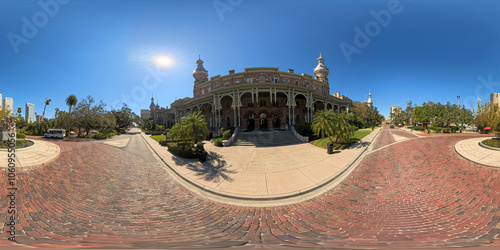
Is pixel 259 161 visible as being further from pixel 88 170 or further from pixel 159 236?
pixel 88 170

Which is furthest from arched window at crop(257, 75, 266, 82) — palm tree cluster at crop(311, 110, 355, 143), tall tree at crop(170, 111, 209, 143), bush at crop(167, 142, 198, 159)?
bush at crop(167, 142, 198, 159)

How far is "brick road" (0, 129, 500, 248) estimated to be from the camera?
11.9ft

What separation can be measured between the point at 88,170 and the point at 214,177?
20.8 ft

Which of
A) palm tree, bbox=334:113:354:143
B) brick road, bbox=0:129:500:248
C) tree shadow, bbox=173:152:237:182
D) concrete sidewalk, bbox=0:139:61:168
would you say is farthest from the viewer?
palm tree, bbox=334:113:354:143

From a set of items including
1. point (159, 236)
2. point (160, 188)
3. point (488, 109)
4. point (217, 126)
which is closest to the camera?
point (159, 236)

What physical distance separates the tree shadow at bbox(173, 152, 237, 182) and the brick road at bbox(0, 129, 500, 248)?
168cm

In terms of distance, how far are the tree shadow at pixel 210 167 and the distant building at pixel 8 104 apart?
833 cm

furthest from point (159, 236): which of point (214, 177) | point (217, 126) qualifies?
point (217, 126)

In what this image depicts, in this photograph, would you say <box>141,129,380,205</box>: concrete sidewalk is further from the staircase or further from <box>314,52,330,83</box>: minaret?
<box>314,52,330,83</box>: minaret

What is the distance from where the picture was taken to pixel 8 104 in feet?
26.3

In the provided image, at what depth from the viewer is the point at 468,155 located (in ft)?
30.3

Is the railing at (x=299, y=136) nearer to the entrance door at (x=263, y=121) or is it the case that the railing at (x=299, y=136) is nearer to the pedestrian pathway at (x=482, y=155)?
the entrance door at (x=263, y=121)

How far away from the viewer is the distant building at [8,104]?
7.69m

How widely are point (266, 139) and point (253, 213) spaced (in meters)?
14.0
